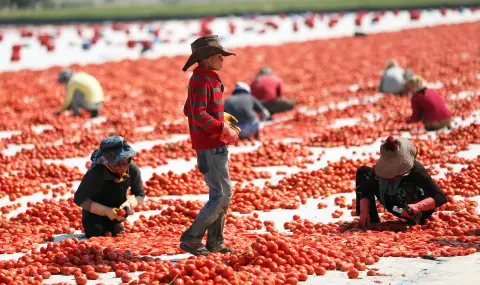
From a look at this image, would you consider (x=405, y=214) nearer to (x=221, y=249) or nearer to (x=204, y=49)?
(x=221, y=249)

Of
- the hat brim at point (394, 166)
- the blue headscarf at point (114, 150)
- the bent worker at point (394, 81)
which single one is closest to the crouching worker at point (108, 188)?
the blue headscarf at point (114, 150)

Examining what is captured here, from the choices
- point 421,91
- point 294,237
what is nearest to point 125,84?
point 421,91

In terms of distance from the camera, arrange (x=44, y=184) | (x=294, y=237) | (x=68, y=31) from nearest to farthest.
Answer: (x=294, y=237) → (x=44, y=184) → (x=68, y=31)

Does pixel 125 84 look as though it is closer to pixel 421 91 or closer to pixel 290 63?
pixel 290 63

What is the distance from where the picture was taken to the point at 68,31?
60219mm

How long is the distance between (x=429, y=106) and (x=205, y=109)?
31.1 ft

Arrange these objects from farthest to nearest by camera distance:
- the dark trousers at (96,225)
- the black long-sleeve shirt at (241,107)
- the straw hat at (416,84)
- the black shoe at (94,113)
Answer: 1. the black shoe at (94,113)
2. the black long-sleeve shirt at (241,107)
3. the straw hat at (416,84)
4. the dark trousers at (96,225)

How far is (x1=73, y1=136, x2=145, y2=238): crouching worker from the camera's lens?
9.66 metres

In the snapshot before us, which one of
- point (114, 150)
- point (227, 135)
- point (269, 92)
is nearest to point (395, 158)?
point (227, 135)

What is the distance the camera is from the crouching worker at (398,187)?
950 centimetres

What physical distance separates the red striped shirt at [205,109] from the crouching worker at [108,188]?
1309mm

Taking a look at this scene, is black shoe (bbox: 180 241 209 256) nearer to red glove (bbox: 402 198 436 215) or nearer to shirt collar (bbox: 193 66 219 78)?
shirt collar (bbox: 193 66 219 78)

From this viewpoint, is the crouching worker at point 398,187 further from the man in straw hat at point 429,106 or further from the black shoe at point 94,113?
the black shoe at point 94,113

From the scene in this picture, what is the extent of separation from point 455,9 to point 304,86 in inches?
1484
